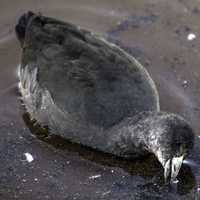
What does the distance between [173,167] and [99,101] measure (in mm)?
935

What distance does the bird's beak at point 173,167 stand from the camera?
690 cm

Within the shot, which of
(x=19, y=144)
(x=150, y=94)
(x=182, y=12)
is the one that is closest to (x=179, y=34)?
(x=182, y=12)

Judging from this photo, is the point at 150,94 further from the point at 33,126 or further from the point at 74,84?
the point at 33,126

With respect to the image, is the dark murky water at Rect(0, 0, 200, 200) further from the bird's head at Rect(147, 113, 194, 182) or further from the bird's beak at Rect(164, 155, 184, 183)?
the bird's head at Rect(147, 113, 194, 182)

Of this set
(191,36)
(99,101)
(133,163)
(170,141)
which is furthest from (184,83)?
(170,141)

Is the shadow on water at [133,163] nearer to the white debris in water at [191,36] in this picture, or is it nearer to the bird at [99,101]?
the bird at [99,101]

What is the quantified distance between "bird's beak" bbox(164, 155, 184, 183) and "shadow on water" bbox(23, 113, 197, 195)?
0.15 meters

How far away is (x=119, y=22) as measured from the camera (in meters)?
9.06

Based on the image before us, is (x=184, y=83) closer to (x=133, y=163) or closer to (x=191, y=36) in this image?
(x=191, y=36)

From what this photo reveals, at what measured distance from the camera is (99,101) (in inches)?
282

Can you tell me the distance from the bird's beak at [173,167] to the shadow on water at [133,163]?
0.50ft

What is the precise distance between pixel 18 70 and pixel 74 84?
1212 millimetres

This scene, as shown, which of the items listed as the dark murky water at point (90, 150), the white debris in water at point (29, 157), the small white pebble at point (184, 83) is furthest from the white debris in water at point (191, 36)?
the white debris in water at point (29, 157)

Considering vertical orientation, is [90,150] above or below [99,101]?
below
